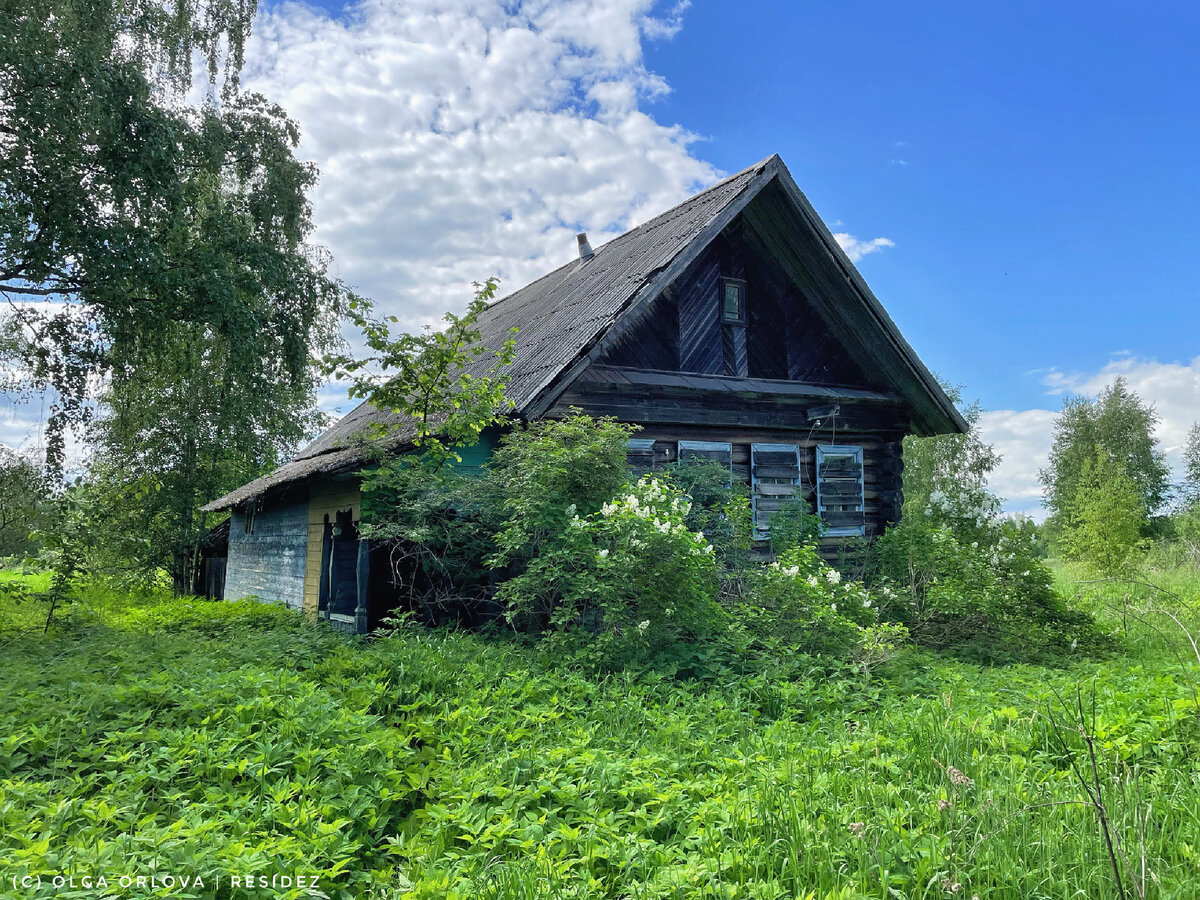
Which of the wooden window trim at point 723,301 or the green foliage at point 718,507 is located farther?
the wooden window trim at point 723,301

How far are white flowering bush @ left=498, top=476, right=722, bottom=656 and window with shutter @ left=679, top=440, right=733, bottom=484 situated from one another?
3548mm

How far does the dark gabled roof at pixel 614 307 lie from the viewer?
8.28 m

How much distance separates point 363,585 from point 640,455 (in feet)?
12.7

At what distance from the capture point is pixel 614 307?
8547mm

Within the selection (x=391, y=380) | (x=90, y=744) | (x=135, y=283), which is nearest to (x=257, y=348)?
(x=135, y=283)

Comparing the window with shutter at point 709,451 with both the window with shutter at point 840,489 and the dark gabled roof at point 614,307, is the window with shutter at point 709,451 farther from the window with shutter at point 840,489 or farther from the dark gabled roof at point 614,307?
the dark gabled roof at point 614,307

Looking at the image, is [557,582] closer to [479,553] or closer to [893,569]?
[479,553]

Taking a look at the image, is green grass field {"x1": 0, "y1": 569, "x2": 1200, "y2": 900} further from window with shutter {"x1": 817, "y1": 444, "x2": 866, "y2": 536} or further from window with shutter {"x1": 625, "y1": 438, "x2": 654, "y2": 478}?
window with shutter {"x1": 817, "y1": 444, "x2": 866, "y2": 536}

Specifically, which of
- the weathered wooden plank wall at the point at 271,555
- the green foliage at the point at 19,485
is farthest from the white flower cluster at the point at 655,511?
the green foliage at the point at 19,485

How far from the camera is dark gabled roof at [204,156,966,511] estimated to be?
8.28m

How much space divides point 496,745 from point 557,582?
8.18 ft

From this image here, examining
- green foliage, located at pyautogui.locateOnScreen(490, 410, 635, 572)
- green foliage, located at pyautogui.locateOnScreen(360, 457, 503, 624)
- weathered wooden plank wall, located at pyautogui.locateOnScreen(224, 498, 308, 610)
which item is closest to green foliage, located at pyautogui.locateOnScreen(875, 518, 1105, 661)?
green foliage, located at pyautogui.locateOnScreen(490, 410, 635, 572)

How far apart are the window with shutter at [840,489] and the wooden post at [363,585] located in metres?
6.68

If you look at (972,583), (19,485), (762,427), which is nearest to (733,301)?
(762,427)
